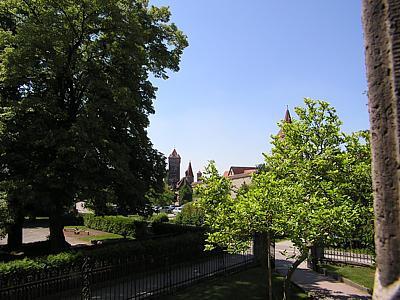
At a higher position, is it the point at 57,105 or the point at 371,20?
the point at 57,105

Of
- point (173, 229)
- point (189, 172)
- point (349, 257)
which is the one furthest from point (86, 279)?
point (189, 172)

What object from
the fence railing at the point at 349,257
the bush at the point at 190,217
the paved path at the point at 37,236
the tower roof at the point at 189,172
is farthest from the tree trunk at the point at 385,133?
the tower roof at the point at 189,172

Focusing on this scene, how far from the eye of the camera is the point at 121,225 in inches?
1257

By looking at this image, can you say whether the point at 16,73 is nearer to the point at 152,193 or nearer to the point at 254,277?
the point at 152,193

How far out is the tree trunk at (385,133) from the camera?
2111 millimetres

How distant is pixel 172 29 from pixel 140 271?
12896 millimetres

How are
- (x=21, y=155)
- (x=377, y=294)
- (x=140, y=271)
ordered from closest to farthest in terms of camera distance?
(x=377, y=294), (x=140, y=271), (x=21, y=155)

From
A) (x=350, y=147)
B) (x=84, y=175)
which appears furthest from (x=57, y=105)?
(x=350, y=147)

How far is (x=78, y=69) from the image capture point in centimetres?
1714

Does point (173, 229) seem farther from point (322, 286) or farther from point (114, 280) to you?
point (322, 286)

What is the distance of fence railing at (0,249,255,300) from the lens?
37.4ft

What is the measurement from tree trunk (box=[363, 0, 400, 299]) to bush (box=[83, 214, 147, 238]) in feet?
88.0

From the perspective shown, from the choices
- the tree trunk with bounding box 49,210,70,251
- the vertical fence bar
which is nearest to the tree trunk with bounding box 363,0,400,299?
the vertical fence bar

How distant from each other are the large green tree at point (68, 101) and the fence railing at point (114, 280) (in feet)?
11.5
